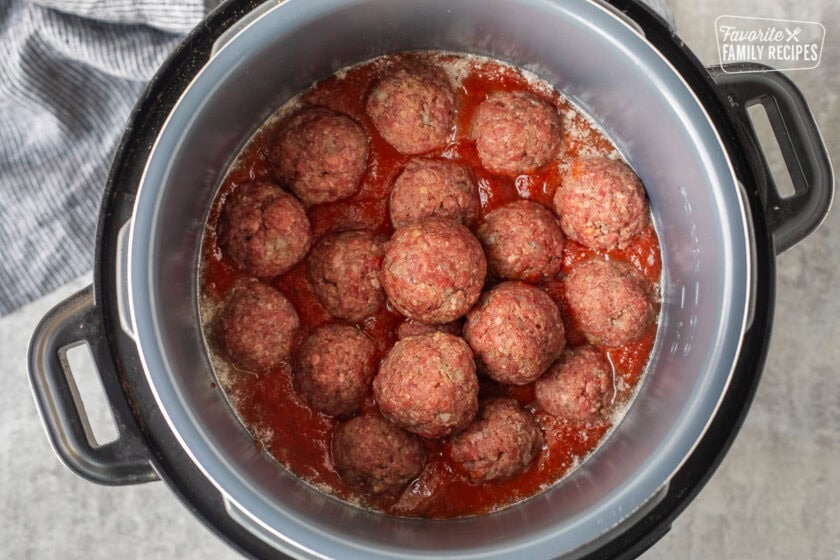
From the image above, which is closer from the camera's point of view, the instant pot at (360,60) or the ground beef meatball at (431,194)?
the instant pot at (360,60)

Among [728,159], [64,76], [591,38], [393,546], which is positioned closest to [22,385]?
[64,76]

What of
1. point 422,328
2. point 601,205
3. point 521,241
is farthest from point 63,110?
point 601,205

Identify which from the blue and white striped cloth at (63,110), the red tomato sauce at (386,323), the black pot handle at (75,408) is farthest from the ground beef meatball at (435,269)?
the blue and white striped cloth at (63,110)

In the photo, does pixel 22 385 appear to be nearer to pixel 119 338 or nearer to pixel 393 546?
pixel 119 338

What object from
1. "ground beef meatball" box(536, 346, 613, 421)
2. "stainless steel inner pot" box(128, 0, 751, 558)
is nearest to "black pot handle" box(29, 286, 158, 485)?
"stainless steel inner pot" box(128, 0, 751, 558)

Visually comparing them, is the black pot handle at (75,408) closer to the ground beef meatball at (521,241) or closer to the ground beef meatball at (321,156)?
the ground beef meatball at (321,156)

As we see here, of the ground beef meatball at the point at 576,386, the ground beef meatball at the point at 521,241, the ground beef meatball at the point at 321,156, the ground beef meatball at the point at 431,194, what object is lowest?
the ground beef meatball at the point at 576,386

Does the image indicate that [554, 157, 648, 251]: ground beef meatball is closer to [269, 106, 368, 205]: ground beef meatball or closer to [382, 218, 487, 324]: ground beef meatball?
[382, 218, 487, 324]: ground beef meatball
